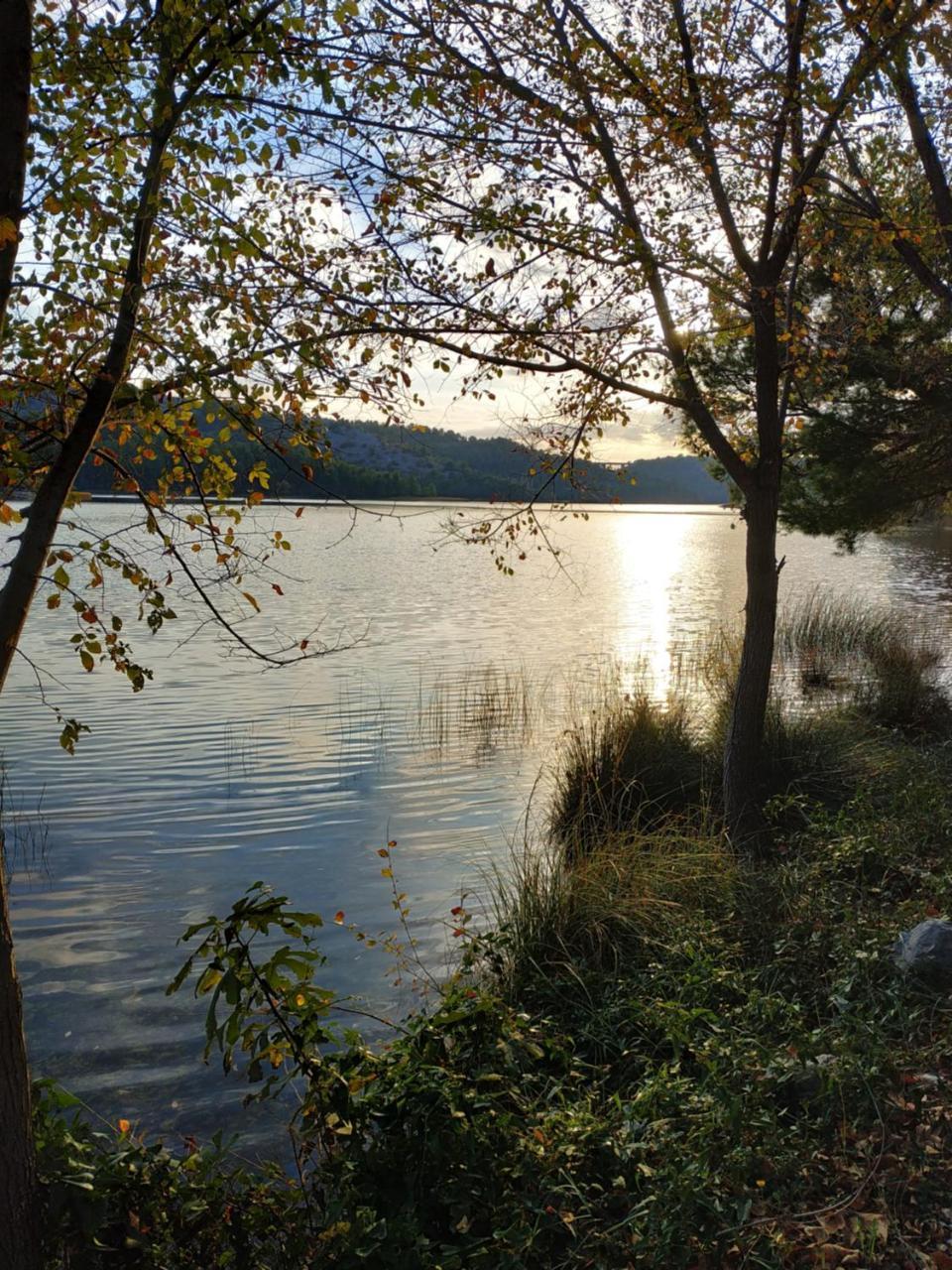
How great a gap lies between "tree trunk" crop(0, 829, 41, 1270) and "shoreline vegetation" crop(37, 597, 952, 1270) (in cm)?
11

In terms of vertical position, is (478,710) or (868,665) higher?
(868,665)

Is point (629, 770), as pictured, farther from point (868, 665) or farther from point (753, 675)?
point (868, 665)

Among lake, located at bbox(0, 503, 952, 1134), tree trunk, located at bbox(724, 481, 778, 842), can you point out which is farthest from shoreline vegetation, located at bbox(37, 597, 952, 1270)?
tree trunk, located at bbox(724, 481, 778, 842)

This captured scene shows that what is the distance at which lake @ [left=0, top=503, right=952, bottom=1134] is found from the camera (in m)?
5.82

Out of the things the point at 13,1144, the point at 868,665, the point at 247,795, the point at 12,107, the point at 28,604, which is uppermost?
the point at 12,107

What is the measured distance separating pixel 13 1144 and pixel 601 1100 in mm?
2440

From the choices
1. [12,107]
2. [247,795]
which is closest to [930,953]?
[12,107]

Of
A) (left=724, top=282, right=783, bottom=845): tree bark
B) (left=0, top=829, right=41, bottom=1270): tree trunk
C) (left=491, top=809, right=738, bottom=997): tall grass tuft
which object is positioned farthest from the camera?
(left=724, top=282, right=783, bottom=845): tree bark

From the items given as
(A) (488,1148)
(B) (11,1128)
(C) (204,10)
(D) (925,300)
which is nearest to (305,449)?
(C) (204,10)

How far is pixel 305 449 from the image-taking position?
154 inches

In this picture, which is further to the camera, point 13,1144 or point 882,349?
point 882,349

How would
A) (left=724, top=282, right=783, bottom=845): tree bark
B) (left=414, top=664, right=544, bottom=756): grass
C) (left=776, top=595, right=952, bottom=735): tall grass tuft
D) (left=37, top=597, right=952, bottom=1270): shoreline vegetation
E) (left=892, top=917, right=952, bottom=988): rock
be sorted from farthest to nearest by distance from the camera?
(left=414, top=664, right=544, bottom=756): grass → (left=776, top=595, right=952, bottom=735): tall grass tuft → (left=724, top=282, right=783, bottom=845): tree bark → (left=892, top=917, right=952, bottom=988): rock → (left=37, top=597, right=952, bottom=1270): shoreline vegetation

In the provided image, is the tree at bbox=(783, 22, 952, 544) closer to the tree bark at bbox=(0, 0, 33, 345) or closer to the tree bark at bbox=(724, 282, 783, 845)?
the tree bark at bbox=(724, 282, 783, 845)

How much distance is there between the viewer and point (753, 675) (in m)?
7.77
